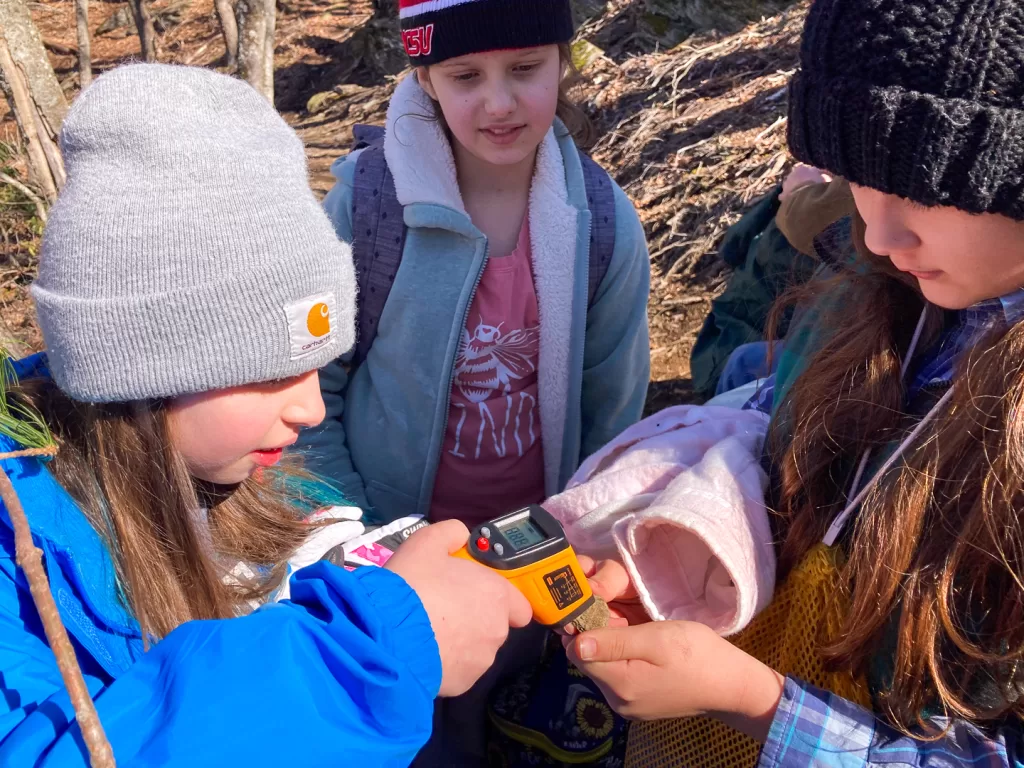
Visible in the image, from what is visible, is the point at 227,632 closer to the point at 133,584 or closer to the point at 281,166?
the point at 133,584

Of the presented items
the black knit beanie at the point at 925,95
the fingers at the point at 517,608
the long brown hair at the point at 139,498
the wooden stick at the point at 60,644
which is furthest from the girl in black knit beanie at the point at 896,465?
the wooden stick at the point at 60,644

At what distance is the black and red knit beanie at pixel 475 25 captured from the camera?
235 centimetres

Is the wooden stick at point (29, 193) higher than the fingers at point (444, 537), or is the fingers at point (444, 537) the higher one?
the fingers at point (444, 537)

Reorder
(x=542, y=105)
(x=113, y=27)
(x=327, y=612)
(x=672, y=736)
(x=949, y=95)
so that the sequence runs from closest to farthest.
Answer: (x=949, y=95) → (x=327, y=612) → (x=672, y=736) → (x=542, y=105) → (x=113, y=27)

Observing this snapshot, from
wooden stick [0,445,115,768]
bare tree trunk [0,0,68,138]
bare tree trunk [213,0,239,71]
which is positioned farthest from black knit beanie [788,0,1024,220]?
bare tree trunk [213,0,239,71]

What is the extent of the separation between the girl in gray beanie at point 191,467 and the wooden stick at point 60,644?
10 centimetres

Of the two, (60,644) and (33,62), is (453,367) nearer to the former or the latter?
(60,644)

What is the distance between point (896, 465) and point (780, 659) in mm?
439

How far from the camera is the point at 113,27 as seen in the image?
1698 cm

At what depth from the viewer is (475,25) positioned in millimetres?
2365

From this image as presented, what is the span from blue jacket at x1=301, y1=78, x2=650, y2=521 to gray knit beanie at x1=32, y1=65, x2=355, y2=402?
1.02 meters

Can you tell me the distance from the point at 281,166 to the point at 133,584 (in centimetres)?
78

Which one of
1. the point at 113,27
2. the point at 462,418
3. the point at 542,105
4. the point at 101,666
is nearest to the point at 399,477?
the point at 462,418

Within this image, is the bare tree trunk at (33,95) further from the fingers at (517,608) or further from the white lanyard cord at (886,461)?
the white lanyard cord at (886,461)
